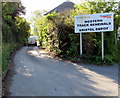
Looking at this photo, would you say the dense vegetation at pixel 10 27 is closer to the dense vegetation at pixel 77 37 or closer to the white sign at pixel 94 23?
the dense vegetation at pixel 77 37

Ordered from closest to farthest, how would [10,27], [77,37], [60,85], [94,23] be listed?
[60,85]
[94,23]
[77,37]
[10,27]

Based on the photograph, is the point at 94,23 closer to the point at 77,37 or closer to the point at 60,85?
the point at 77,37

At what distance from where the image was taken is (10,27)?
14.6 m

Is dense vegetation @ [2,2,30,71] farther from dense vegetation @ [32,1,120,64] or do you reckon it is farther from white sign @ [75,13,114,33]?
white sign @ [75,13,114,33]

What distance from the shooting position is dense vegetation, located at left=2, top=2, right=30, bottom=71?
30.3ft

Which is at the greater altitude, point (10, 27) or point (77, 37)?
point (10, 27)

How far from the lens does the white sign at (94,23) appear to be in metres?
9.10

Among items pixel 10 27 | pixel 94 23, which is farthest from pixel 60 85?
pixel 10 27

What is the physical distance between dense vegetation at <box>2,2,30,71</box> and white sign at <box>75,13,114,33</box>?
4.90 meters

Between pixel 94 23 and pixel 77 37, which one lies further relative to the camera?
pixel 77 37

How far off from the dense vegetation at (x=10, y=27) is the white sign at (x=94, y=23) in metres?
4.90

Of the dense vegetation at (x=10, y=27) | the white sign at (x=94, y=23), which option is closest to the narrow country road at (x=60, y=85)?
the dense vegetation at (x=10, y=27)

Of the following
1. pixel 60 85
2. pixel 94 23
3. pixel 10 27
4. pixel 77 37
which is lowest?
pixel 60 85

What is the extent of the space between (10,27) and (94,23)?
29.3 feet
